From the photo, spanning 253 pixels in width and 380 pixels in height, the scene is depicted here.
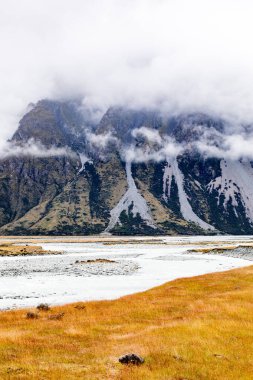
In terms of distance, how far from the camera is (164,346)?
19766mm

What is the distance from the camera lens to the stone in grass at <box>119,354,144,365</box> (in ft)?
56.3

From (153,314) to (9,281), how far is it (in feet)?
117

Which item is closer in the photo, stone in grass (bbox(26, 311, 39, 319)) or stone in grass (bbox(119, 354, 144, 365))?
stone in grass (bbox(119, 354, 144, 365))

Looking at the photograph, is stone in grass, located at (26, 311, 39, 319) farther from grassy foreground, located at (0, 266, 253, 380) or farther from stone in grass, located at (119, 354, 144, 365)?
stone in grass, located at (119, 354, 144, 365)

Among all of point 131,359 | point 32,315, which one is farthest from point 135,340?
point 32,315

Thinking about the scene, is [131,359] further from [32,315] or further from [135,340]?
[32,315]

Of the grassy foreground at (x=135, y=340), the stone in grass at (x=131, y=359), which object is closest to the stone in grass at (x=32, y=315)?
the grassy foreground at (x=135, y=340)

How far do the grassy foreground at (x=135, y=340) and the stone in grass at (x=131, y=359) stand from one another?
276 millimetres

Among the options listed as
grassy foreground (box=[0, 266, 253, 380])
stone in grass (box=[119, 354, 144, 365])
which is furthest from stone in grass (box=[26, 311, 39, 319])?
stone in grass (box=[119, 354, 144, 365])

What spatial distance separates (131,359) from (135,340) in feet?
13.7

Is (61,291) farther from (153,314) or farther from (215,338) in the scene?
(215,338)

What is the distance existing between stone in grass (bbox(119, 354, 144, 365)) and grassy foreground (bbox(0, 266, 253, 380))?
28 cm

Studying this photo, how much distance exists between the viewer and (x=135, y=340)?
21.4m

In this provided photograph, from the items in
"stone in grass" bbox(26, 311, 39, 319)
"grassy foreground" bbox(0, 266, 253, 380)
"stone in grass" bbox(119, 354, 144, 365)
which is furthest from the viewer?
"stone in grass" bbox(26, 311, 39, 319)
